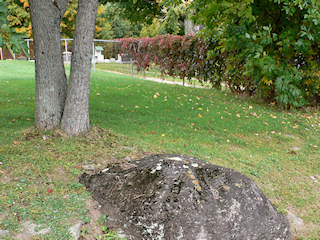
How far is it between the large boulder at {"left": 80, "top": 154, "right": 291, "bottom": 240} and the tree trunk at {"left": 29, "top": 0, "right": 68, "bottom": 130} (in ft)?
4.33

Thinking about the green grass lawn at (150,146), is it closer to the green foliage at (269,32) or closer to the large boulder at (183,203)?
the large boulder at (183,203)

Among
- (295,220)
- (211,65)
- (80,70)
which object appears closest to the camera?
(295,220)

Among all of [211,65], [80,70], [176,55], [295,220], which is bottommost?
[295,220]

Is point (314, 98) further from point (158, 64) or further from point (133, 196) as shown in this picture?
point (133, 196)

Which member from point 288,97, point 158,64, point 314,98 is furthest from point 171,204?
point 158,64

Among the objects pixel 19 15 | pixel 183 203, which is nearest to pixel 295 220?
pixel 183 203

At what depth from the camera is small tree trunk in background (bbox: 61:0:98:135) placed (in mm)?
3974

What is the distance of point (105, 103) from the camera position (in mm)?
6969

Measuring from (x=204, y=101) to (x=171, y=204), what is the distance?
5681 mm

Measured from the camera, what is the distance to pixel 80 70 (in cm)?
404

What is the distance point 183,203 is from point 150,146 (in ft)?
5.88

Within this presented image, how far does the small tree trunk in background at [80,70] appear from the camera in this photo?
13.0ft

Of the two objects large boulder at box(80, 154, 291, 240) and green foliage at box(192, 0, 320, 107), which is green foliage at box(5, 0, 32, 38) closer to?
green foliage at box(192, 0, 320, 107)

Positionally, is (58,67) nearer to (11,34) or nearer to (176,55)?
(11,34)
